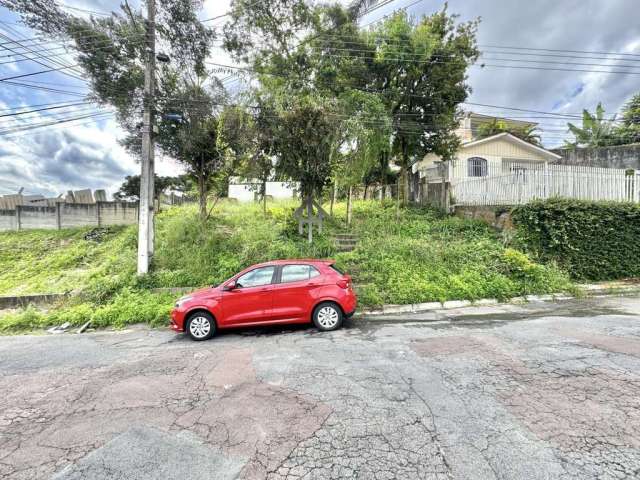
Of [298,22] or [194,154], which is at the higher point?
[298,22]

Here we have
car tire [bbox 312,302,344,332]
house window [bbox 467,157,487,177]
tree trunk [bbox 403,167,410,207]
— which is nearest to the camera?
car tire [bbox 312,302,344,332]

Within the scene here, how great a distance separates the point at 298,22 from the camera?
52.0 feet

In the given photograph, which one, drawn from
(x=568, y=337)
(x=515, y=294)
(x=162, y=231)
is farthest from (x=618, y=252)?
(x=162, y=231)

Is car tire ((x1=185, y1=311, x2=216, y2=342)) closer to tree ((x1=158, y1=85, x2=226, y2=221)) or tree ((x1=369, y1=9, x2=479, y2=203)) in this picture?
tree ((x1=158, y1=85, x2=226, y2=221))

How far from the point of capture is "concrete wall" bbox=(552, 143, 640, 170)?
20375 millimetres

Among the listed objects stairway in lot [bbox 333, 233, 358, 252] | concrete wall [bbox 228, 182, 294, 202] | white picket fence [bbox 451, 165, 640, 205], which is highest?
concrete wall [bbox 228, 182, 294, 202]

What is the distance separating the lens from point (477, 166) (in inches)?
757

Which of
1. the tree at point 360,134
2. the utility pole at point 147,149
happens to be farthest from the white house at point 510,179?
the utility pole at point 147,149

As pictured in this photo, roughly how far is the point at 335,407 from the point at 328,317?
2.87 metres

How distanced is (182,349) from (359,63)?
14638mm

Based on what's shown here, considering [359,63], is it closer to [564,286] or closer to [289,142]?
[289,142]

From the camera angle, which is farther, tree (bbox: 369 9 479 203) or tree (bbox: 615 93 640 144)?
tree (bbox: 615 93 640 144)

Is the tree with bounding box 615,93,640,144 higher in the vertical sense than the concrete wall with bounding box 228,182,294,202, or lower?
higher

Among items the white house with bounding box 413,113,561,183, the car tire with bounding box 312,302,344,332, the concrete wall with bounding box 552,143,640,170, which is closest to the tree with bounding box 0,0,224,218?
the car tire with bounding box 312,302,344,332
